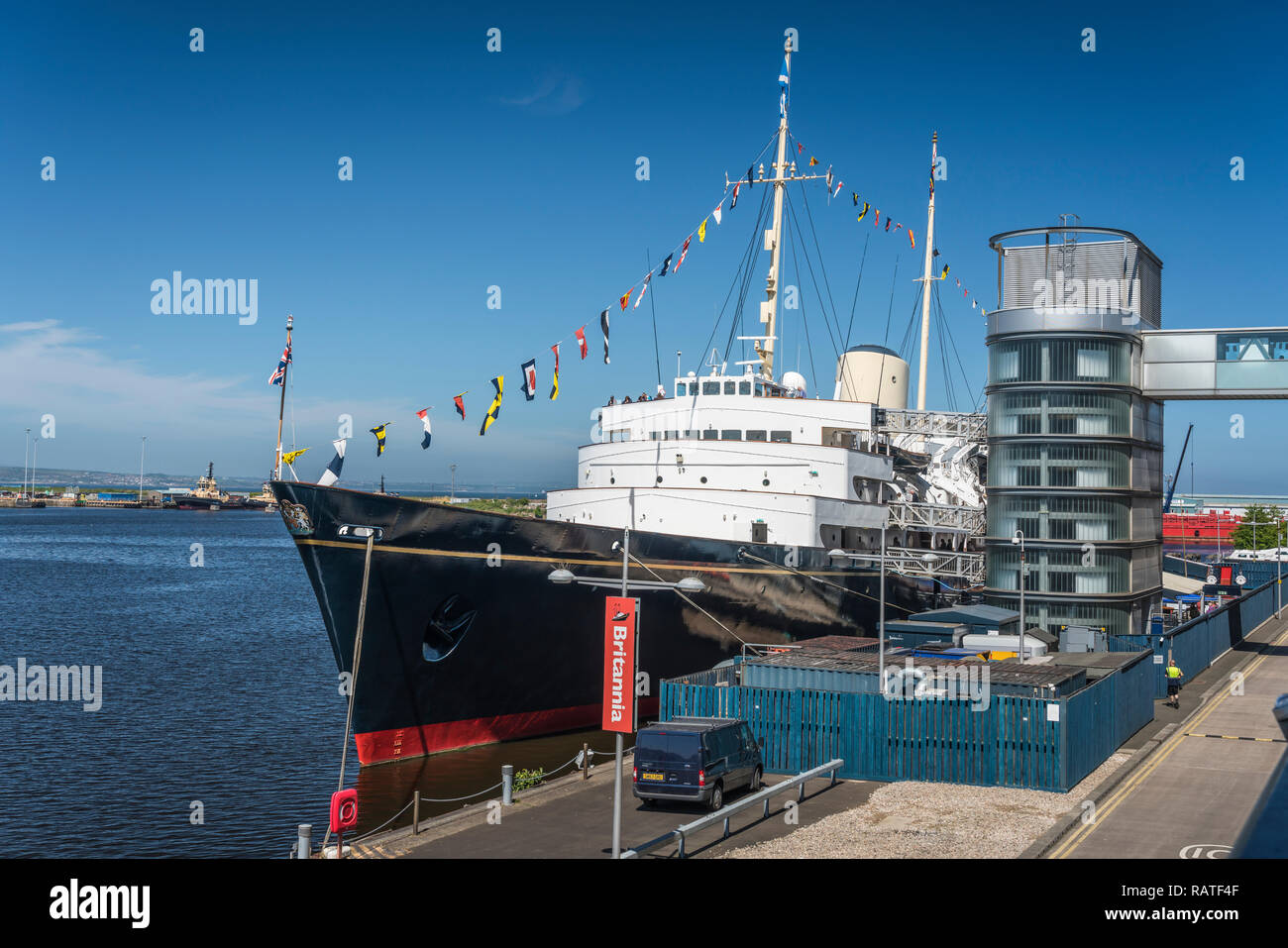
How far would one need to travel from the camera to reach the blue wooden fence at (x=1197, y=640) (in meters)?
35.5

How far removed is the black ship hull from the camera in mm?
26609

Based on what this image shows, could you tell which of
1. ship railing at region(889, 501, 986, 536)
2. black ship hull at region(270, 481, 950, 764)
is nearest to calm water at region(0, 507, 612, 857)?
black ship hull at region(270, 481, 950, 764)

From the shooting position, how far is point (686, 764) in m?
19.9

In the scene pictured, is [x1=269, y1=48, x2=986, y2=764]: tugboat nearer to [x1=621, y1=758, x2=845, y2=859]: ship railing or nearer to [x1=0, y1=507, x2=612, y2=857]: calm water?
[x1=0, y1=507, x2=612, y2=857]: calm water

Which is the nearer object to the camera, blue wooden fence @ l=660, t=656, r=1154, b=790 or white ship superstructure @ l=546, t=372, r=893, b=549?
blue wooden fence @ l=660, t=656, r=1154, b=790

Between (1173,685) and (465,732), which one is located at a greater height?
(1173,685)

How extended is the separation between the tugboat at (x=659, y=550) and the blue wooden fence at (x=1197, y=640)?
25.8ft

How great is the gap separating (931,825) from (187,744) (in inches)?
931

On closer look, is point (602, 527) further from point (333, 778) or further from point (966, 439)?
point (966, 439)

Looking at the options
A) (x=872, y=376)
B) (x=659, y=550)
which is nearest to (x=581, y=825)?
(x=659, y=550)

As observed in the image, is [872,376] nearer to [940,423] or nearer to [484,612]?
[940,423]

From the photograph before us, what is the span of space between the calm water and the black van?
24.3 ft

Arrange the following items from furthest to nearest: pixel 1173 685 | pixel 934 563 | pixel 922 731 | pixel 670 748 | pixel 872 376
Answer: pixel 872 376, pixel 934 563, pixel 1173 685, pixel 922 731, pixel 670 748

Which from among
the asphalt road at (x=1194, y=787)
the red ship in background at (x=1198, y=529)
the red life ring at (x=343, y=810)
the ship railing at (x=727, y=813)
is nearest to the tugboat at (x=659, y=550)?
the ship railing at (x=727, y=813)
